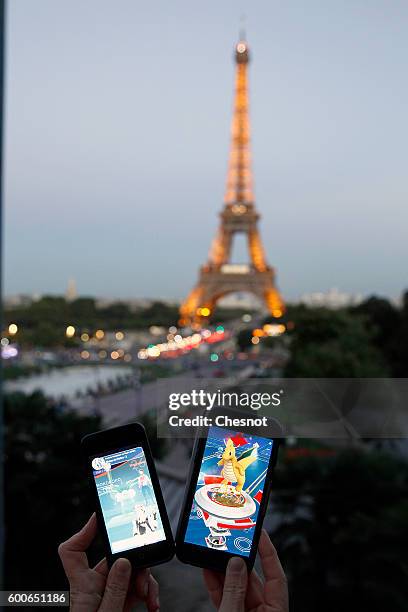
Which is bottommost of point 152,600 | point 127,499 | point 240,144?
point 152,600

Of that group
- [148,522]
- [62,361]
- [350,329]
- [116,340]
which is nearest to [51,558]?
[148,522]

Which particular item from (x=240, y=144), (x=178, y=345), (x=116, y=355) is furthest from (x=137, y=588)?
(x=240, y=144)

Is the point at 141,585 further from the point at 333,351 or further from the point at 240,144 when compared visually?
the point at 240,144

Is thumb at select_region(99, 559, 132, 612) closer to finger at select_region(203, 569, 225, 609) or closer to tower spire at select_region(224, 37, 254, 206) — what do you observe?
finger at select_region(203, 569, 225, 609)


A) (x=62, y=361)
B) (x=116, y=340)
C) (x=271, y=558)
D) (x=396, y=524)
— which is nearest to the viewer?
(x=271, y=558)

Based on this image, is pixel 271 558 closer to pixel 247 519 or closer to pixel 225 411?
pixel 247 519

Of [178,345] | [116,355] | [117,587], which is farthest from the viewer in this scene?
[116,355]

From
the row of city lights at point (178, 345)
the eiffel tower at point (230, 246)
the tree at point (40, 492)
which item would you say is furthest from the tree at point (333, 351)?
the eiffel tower at point (230, 246)
